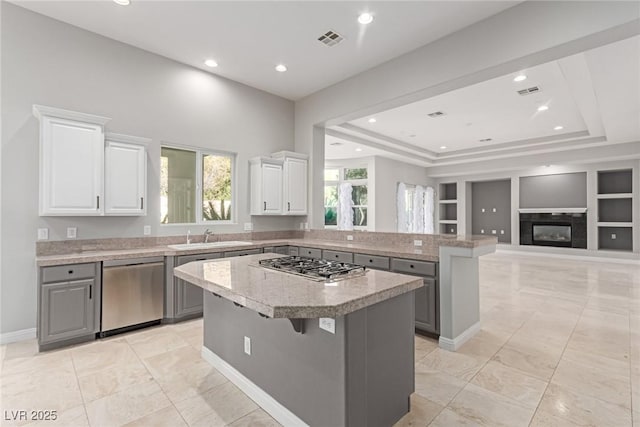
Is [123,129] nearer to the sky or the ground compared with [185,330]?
nearer to the sky

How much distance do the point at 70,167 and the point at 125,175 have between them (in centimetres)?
51

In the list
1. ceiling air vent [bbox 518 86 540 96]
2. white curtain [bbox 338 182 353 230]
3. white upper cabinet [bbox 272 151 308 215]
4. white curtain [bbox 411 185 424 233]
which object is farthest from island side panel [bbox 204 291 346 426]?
white curtain [bbox 411 185 424 233]

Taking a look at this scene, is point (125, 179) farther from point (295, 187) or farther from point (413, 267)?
point (413, 267)

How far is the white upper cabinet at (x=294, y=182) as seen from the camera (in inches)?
199

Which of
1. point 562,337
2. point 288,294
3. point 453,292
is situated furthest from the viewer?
point 562,337

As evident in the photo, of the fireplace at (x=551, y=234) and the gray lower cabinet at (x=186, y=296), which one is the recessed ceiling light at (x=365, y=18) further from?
the fireplace at (x=551, y=234)

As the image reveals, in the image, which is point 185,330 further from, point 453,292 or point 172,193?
point 453,292

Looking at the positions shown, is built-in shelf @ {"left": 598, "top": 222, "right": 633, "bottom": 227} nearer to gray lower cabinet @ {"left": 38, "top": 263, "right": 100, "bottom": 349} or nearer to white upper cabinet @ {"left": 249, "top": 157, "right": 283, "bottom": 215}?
white upper cabinet @ {"left": 249, "top": 157, "right": 283, "bottom": 215}

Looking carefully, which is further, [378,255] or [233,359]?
[378,255]

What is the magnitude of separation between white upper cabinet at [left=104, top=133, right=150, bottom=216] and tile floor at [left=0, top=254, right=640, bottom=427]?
1.45m

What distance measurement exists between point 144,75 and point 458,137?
23.2ft

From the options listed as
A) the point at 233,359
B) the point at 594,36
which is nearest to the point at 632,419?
the point at 233,359

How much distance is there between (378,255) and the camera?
3.55 meters

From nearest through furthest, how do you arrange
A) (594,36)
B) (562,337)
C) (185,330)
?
(594,36), (562,337), (185,330)
